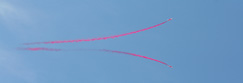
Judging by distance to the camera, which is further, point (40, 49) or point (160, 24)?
point (160, 24)

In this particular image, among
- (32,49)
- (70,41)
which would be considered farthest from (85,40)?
(32,49)

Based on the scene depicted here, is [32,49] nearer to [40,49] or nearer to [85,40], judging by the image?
[40,49]

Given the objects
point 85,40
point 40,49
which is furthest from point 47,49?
point 85,40

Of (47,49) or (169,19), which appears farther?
(169,19)

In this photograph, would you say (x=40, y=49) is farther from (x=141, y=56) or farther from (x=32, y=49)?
(x=141, y=56)

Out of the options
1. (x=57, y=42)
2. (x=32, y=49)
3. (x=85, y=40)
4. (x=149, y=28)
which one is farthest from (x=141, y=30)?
(x=32, y=49)

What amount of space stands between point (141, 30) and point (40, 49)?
4.72m

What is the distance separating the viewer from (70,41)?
513 inches

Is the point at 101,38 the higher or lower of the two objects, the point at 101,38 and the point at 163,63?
the higher

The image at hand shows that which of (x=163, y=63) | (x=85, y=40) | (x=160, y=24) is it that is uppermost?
(x=160, y=24)

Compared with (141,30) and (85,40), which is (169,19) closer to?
(141,30)

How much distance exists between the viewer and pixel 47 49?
1288 centimetres

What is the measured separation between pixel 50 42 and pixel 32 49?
833mm

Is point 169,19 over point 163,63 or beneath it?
over
